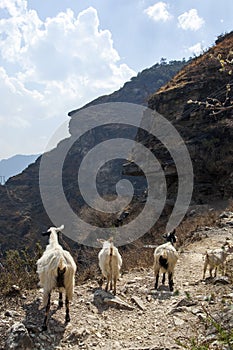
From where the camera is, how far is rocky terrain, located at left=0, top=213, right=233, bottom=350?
431cm

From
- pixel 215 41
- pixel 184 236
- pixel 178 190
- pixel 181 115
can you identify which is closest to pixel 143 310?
pixel 184 236

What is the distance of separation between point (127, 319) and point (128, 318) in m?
0.05

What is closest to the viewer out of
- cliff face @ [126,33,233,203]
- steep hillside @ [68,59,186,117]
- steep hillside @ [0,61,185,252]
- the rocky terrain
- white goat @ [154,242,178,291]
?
the rocky terrain

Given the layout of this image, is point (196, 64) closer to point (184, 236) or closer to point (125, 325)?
point (184, 236)

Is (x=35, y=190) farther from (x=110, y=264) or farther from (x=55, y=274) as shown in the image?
(x=55, y=274)

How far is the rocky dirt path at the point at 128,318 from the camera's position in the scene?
4.53 meters

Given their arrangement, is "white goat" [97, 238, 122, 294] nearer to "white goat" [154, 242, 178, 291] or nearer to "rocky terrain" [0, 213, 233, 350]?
"rocky terrain" [0, 213, 233, 350]

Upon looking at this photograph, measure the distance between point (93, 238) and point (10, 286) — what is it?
580 inches

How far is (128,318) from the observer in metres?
5.82

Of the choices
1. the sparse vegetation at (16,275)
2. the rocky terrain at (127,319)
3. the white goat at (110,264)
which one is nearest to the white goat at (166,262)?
the rocky terrain at (127,319)

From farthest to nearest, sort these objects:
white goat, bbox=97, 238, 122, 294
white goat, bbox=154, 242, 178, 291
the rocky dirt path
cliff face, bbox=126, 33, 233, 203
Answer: cliff face, bbox=126, 33, 233, 203
white goat, bbox=154, 242, 178, 291
white goat, bbox=97, 238, 122, 294
the rocky dirt path

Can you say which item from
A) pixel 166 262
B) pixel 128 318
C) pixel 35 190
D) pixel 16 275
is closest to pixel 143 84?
pixel 35 190

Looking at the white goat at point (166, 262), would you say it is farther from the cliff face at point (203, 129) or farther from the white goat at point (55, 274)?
the cliff face at point (203, 129)

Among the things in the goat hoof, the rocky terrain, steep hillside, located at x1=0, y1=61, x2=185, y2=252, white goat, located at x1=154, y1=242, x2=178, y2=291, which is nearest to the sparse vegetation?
the rocky terrain
